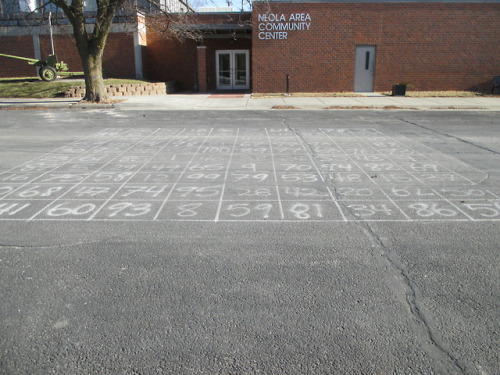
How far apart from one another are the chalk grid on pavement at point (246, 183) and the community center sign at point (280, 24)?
48.2 feet

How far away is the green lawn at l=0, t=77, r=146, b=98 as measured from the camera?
21719 millimetres

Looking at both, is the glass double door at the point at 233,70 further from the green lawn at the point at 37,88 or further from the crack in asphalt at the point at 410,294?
the crack in asphalt at the point at 410,294

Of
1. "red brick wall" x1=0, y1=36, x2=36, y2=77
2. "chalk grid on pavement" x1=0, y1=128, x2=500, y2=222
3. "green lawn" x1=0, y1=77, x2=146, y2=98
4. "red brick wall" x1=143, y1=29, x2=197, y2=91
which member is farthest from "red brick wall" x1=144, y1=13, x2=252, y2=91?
"chalk grid on pavement" x1=0, y1=128, x2=500, y2=222

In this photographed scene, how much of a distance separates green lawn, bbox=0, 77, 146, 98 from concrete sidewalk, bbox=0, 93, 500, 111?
91 centimetres

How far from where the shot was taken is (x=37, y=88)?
2244 centimetres

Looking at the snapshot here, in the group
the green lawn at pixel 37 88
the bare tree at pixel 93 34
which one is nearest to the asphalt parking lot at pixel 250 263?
the bare tree at pixel 93 34

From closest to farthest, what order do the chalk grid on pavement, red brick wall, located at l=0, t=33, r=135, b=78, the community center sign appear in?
the chalk grid on pavement
the community center sign
red brick wall, located at l=0, t=33, r=135, b=78

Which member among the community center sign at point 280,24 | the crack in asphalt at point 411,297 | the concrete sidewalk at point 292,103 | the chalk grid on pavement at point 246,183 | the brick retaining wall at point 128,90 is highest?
the community center sign at point 280,24

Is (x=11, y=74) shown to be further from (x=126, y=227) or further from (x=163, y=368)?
(x=163, y=368)

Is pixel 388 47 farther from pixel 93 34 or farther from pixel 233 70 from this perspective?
pixel 93 34

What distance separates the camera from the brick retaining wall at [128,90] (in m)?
21.7

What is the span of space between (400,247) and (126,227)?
10.3 ft

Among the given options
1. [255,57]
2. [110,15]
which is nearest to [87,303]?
[110,15]

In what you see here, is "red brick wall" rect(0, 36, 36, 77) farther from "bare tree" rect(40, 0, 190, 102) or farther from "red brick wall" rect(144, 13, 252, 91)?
"bare tree" rect(40, 0, 190, 102)
